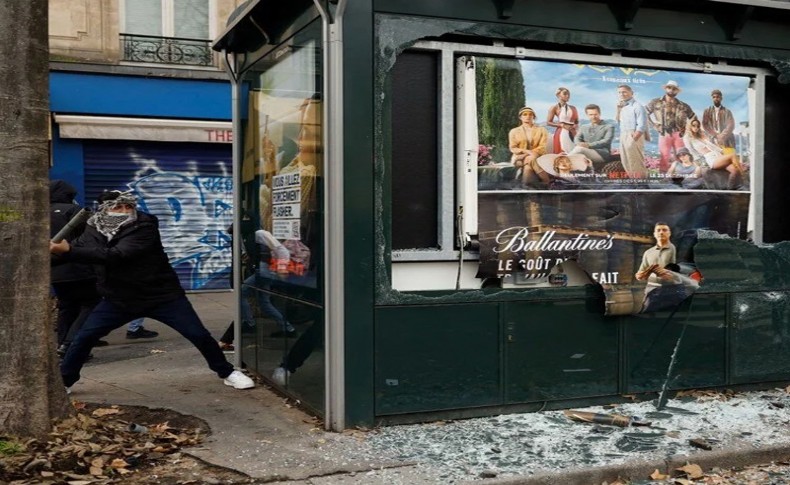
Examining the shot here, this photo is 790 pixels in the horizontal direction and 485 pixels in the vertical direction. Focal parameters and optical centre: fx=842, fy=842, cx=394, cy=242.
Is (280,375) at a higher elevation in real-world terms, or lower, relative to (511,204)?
lower

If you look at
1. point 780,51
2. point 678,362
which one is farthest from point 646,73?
point 678,362

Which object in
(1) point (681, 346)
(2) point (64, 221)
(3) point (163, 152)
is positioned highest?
(3) point (163, 152)

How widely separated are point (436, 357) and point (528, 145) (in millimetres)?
1685

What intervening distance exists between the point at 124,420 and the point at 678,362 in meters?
4.21

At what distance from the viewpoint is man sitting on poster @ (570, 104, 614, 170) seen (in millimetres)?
6281

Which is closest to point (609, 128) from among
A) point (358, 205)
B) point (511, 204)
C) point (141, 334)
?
point (511, 204)

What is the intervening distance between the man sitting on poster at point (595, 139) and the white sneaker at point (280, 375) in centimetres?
275

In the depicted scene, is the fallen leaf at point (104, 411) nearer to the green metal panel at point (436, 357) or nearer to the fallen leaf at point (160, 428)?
the fallen leaf at point (160, 428)

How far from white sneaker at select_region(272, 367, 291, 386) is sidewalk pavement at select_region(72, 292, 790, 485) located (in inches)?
5.0

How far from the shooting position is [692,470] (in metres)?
5.14

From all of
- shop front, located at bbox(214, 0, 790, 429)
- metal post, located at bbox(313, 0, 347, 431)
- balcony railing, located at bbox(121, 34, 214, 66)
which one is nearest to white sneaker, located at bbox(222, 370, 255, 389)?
shop front, located at bbox(214, 0, 790, 429)

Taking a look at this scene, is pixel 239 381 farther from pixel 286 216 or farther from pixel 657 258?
pixel 657 258

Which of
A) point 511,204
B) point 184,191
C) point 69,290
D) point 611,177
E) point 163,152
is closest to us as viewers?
point 511,204

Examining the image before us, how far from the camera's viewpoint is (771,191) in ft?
24.2
